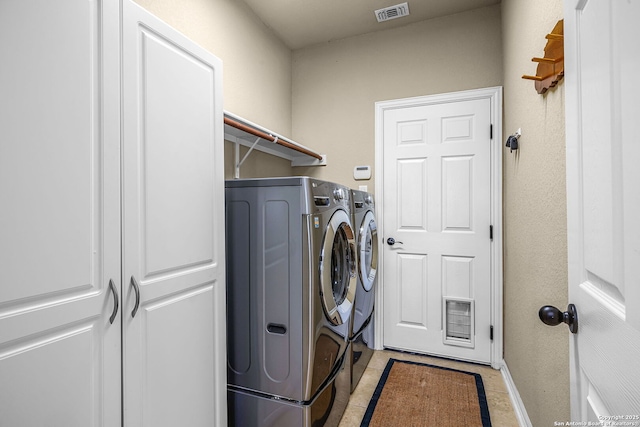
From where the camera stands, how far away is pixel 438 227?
2.64 meters

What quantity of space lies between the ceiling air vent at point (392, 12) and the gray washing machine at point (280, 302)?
1.79 m

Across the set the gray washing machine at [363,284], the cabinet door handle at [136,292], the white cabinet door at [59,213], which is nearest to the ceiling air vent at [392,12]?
the gray washing machine at [363,284]

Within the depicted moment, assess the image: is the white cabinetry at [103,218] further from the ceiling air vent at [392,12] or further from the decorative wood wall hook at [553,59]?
→ the ceiling air vent at [392,12]

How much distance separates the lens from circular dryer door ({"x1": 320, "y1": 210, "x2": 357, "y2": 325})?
4.99 ft

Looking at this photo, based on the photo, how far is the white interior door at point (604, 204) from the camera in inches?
19.7

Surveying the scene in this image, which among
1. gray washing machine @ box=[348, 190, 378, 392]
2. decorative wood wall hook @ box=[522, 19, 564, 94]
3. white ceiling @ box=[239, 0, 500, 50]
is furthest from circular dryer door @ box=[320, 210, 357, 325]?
white ceiling @ box=[239, 0, 500, 50]

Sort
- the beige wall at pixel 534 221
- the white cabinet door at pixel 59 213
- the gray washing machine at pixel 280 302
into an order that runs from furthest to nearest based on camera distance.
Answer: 1. the gray washing machine at pixel 280 302
2. the beige wall at pixel 534 221
3. the white cabinet door at pixel 59 213

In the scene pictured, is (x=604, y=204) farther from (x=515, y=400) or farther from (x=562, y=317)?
(x=515, y=400)

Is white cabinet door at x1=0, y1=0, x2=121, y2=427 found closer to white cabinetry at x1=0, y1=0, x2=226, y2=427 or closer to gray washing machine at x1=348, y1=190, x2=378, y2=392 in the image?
white cabinetry at x1=0, y1=0, x2=226, y2=427

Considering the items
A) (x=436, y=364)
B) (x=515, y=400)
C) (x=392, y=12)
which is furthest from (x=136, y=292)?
(x=392, y=12)

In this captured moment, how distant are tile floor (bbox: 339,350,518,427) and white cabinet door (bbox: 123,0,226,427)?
951mm

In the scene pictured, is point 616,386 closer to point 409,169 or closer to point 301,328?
point 301,328

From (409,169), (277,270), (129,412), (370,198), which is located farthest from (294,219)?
(409,169)

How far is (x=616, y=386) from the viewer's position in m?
0.55
